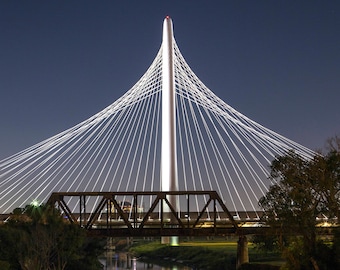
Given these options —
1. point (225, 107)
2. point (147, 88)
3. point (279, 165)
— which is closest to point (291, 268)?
point (279, 165)

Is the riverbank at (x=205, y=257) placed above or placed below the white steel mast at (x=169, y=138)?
below

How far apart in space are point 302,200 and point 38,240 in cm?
967

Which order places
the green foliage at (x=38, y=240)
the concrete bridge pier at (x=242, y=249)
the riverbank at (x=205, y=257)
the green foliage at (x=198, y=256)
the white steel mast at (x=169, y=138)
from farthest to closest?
1. the green foliage at (x=198, y=256)
2. the white steel mast at (x=169, y=138)
3. the riverbank at (x=205, y=257)
4. the concrete bridge pier at (x=242, y=249)
5. the green foliage at (x=38, y=240)

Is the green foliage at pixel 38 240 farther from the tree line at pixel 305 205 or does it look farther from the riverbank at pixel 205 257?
the riverbank at pixel 205 257

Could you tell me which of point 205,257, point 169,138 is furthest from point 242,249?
point 205,257

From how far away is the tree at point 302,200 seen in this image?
21.0 meters

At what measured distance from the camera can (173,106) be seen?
4116 cm

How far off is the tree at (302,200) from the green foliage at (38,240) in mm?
7797

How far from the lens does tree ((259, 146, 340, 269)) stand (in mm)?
20969

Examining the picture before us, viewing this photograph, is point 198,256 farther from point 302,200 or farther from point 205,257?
point 302,200

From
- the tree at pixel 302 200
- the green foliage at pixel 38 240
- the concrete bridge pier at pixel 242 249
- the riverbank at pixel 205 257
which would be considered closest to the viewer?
the tree at pixel 302 200

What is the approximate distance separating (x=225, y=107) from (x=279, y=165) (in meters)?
19.2

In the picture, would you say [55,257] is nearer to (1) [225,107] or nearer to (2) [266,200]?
(2) [266,200]

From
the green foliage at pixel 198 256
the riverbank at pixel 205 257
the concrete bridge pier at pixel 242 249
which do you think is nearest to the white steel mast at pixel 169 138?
the green foliage at pixel 198 256
